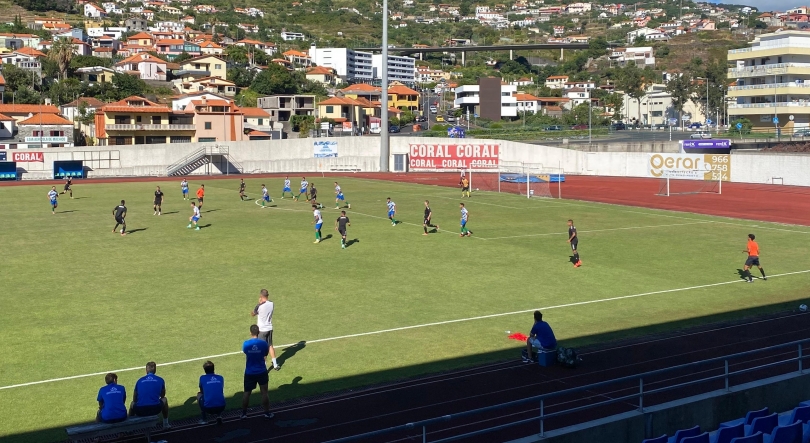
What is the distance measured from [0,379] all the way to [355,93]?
15255 cm

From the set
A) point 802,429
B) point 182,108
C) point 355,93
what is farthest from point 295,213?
point 355,93

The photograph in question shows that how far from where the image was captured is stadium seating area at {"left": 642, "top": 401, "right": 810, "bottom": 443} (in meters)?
10.2

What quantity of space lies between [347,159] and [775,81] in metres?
47.4

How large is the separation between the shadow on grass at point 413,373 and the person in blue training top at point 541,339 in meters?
0.43

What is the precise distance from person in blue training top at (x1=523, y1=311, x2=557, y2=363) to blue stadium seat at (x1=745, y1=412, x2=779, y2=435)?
6291 mm

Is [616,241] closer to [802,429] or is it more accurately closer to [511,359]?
[511,359]

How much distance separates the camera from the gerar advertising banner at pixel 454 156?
238 ft

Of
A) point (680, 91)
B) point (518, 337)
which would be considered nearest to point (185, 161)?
point (518, 337)

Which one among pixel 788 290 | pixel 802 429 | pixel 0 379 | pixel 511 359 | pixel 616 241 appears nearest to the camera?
pixel 802 429

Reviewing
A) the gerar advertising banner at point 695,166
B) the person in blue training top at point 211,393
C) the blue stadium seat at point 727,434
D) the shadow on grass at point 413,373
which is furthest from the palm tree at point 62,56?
the blue stadium seat at point 727,434

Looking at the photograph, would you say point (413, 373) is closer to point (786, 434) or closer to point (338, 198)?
point (786, 434)

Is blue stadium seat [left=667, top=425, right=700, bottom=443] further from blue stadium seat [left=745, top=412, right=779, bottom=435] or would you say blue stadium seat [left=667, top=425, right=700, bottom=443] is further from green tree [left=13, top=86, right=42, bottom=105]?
green tree [left=13, top=86, right=42, bottom=105]

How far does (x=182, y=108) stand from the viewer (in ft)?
366

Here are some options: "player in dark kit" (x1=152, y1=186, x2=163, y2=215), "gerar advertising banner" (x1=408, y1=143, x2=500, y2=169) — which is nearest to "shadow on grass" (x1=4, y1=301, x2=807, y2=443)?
"player in dark kit" (x1=152, y1=186, x2=163, y2=215)
